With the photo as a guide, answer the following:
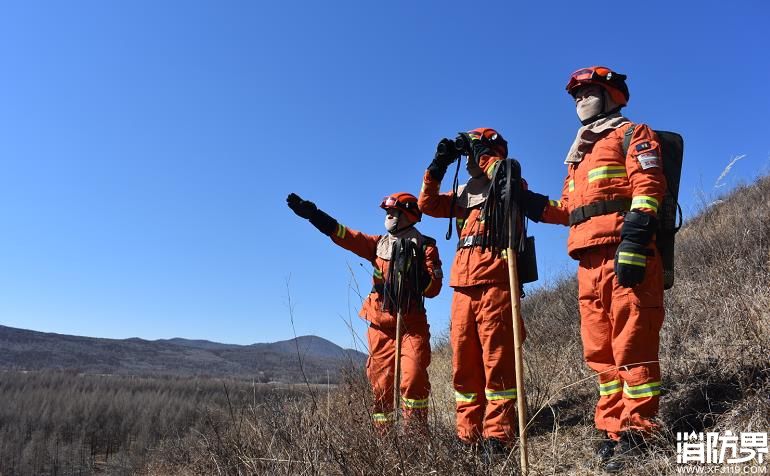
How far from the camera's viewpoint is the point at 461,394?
11.7 feet

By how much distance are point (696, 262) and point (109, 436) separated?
15366mm

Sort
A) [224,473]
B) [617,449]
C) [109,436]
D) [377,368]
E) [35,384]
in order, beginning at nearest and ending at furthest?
[617,449] < [224,473] < [377,368] < [109,436] < [35,384]

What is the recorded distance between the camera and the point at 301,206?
542cm

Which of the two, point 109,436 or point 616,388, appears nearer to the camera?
point 616,388

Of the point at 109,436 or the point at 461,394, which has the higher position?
the point at 461,394

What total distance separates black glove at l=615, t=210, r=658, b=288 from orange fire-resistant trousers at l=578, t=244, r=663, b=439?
0.15 m

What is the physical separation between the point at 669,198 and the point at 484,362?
1.61 meters

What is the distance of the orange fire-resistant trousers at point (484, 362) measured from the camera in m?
3.28

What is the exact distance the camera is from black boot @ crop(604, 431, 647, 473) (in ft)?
8.51

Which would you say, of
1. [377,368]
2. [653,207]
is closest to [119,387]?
[377,368]

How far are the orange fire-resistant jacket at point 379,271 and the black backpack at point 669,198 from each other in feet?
6.51

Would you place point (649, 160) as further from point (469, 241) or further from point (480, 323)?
point (480, 323)

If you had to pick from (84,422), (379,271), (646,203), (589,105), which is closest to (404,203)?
(379,271)

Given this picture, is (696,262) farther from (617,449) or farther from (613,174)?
(617,449)
